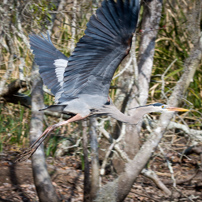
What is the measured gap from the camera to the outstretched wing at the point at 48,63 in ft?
13.2

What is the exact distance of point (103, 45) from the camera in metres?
3.21

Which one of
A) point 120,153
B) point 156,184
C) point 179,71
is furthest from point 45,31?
point 179,71

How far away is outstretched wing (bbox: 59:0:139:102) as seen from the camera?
2.99 metres

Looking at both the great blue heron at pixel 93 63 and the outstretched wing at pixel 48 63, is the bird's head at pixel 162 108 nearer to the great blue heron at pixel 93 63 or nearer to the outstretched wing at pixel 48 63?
the great blue heron at pixel 93 63

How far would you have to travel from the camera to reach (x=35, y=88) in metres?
3.89

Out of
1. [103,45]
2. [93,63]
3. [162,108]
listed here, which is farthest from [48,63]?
[162,108]

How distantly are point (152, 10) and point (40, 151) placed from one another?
279 cm

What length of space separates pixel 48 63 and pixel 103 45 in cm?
115

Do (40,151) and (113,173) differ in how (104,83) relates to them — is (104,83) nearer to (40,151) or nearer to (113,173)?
(40,151)

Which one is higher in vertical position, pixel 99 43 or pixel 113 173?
pixel 99 43

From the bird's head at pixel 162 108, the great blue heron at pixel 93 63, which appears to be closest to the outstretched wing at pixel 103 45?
the great blue heron at pixel 93 63

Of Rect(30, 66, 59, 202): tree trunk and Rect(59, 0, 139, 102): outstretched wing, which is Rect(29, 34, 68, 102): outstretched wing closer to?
Rect(30, 66, 59, 202): tree trunk

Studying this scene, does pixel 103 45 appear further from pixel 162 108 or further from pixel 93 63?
pixel 162 108

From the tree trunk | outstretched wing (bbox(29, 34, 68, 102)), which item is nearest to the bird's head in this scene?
outstretched wing (bbox(29, 34, 68, 102))
